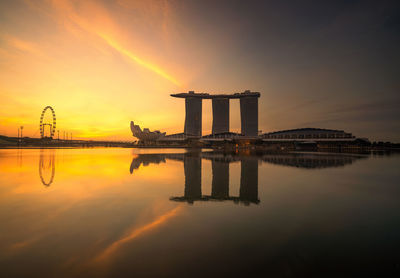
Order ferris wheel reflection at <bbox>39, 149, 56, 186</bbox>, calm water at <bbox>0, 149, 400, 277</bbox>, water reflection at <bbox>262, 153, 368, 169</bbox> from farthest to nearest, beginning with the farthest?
water reflection at <bbox>262, 153, 368, 169</bbox>
ferris wheel reflection at <bbox>39, 149, 56, 186</bbox>
calm water at <bbox>0, 149, 400, 277</bbox>

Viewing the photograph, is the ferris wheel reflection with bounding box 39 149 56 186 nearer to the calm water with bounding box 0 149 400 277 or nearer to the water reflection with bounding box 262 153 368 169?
the calm water with bounding box 0 149 400 277

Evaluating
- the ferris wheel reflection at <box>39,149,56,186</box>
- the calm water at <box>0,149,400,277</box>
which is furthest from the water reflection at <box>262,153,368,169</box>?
the ferris wheel reflection at <box>39,149,56,186</box>

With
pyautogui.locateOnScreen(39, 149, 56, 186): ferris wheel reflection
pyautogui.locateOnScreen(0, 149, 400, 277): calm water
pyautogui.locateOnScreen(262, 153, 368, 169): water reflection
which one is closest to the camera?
pyautogui.locateOnScreen(0, 149, 400, 277): calm water

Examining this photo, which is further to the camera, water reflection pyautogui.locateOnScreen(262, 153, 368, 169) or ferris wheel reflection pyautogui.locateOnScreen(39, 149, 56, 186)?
water reflection pyautogui.locateOnScreen(262, 153, 368, 169)

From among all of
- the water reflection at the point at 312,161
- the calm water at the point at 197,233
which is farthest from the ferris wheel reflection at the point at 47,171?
the water reflection at the point at 312,161

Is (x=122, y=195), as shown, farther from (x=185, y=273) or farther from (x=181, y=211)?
(x=185, y=273)

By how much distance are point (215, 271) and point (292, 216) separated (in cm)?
533

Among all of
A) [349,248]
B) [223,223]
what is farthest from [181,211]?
[349,248]

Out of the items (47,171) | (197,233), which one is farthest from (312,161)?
(47,171)

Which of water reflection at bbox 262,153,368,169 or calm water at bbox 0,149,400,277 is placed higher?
water reflection at bbox 262,153,368,169

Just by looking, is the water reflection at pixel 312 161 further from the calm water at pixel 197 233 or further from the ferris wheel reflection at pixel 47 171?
the ferris wheel reflection at pixel 47 171

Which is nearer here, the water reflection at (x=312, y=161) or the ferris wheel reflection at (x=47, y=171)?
the ferris wheel reflection at (x=47, y=171)

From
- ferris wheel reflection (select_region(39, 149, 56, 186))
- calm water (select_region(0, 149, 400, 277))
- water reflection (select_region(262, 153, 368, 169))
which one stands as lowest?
calm water (select_region(0, 149, 400, 277))

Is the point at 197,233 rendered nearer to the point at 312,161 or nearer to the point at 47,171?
the point at 47,171
